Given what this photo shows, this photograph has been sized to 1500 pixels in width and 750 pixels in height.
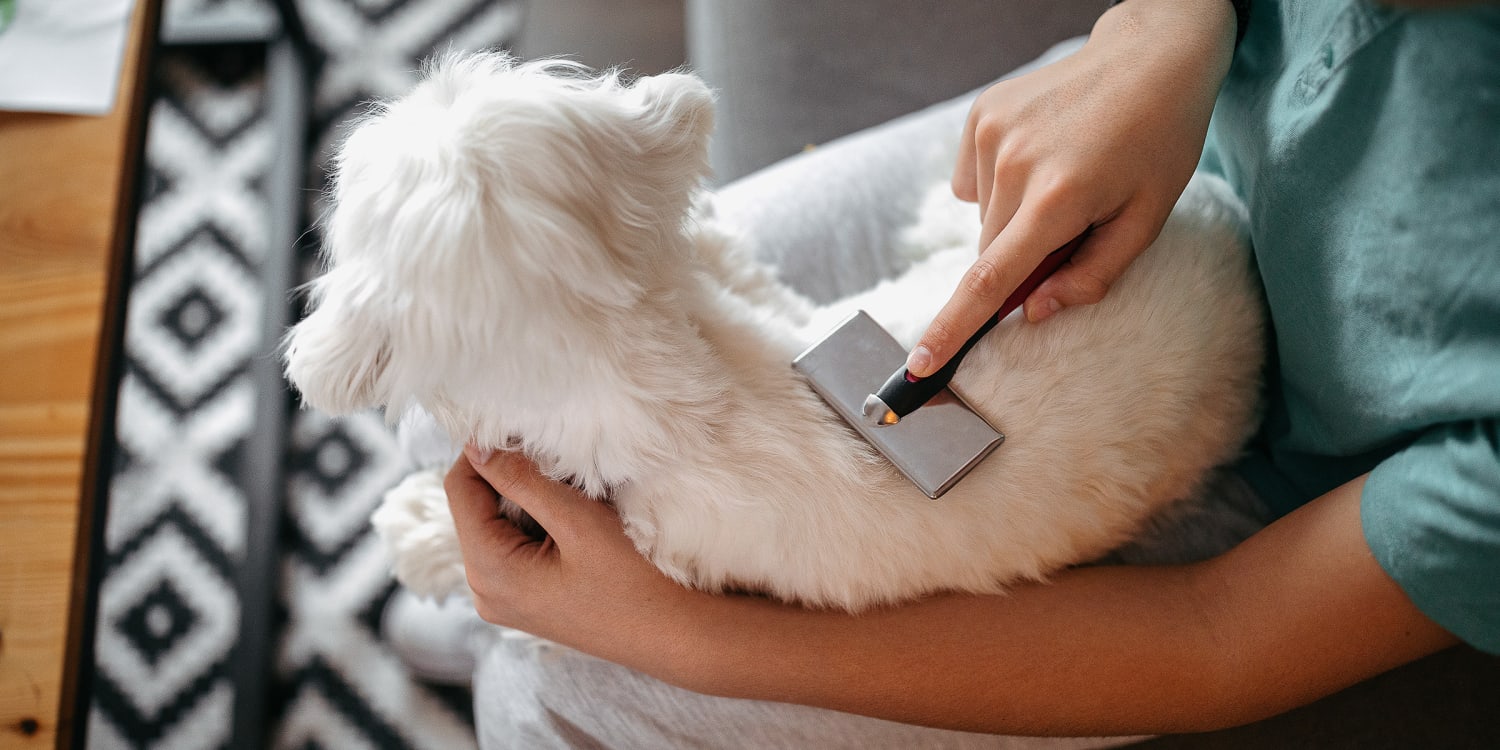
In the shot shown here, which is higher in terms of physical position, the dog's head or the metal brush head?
the dog's head

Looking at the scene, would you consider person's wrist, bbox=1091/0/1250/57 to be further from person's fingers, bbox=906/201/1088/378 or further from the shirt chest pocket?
person's fingers, bbox=906/201/1088/378

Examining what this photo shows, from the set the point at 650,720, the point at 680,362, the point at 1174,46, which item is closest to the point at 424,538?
the point at 650,720

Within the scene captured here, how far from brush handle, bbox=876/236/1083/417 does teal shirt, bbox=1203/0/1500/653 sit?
17cm

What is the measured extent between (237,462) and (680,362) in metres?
1.02

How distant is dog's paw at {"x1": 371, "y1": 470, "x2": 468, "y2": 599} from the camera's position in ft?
2.94

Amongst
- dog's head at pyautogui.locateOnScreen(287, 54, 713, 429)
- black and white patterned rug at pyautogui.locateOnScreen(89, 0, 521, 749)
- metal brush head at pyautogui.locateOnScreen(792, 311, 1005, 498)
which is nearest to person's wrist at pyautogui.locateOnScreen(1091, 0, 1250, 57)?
metal brush head at pyautogui.locateOnScreen(792, 311, 1005, 498)

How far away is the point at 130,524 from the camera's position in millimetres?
1278

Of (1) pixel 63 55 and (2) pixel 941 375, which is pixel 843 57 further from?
(1) pixel 63 55

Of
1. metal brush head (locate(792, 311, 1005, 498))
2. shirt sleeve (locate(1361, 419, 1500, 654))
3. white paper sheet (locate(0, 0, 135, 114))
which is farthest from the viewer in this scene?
white paper sheet (locate(0, 0, 135, 114))

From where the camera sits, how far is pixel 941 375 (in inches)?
25.1

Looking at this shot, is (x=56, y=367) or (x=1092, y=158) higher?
(x=56, y=367)

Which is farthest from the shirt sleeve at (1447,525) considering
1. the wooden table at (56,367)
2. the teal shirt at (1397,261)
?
the wooden table at (56,367)

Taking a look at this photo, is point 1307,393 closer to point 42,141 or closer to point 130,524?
point 42,141

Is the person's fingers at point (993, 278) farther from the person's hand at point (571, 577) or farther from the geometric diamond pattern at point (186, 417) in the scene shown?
the geometric diamond pattern at point (186, 417)
